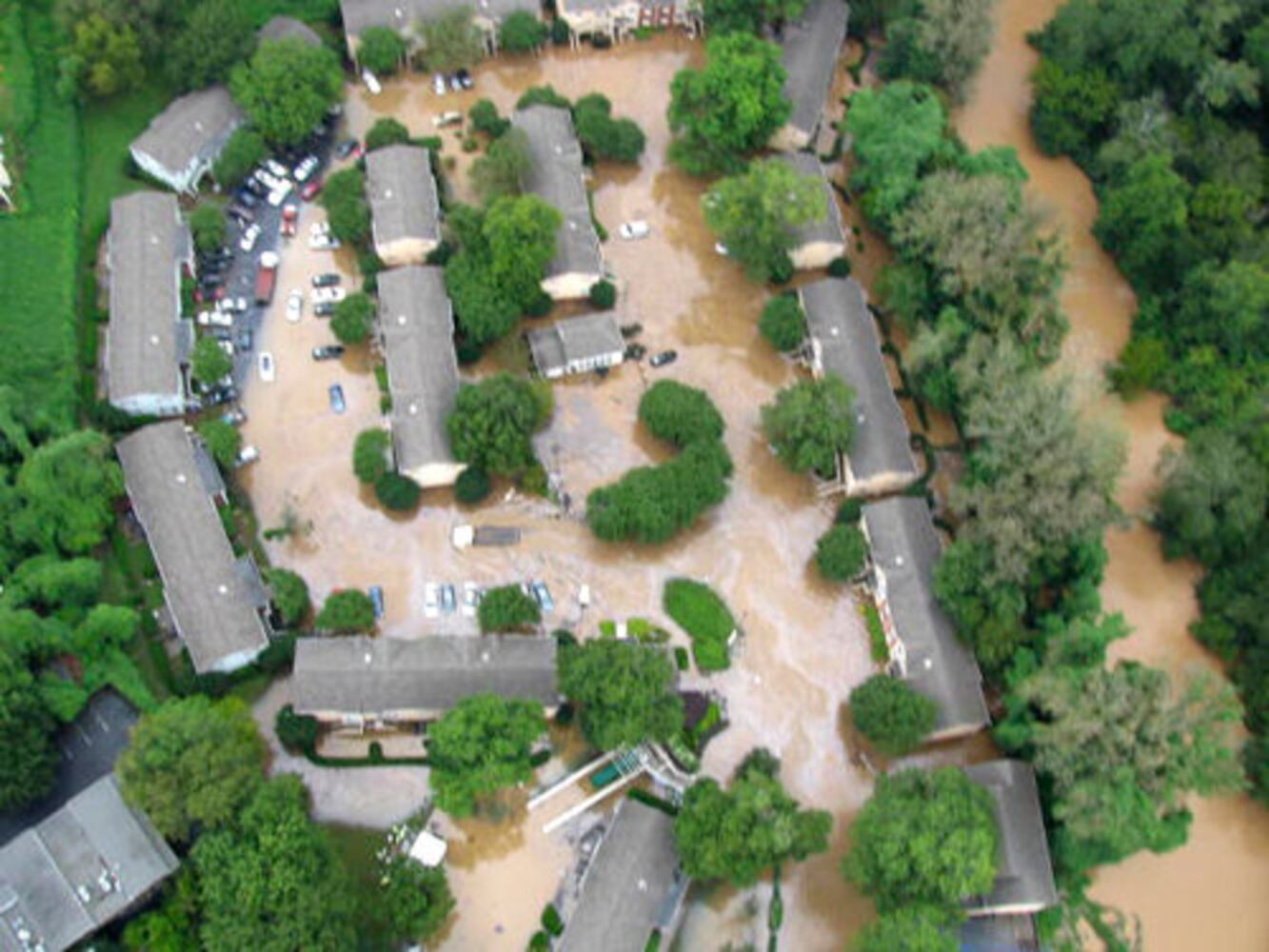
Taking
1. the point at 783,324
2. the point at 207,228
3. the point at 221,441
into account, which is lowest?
the point at 221,441

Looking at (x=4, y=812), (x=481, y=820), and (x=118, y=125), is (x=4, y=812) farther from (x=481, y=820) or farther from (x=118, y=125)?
(x=118, y=125)

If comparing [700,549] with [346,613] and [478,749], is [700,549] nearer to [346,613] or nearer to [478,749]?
[478,749]

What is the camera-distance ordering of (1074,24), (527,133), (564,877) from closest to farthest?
(564,877) → (527,133) → (1074,24)

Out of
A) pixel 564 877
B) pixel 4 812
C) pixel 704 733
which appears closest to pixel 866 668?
pixel 704 733

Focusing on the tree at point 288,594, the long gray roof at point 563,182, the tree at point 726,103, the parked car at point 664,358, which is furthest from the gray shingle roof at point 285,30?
the tree at point 288,594

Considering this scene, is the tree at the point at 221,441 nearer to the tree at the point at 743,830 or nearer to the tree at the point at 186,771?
the tree at the point at 186,771

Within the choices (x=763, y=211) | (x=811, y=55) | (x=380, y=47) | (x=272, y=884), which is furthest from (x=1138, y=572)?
(x=380, y=47)
